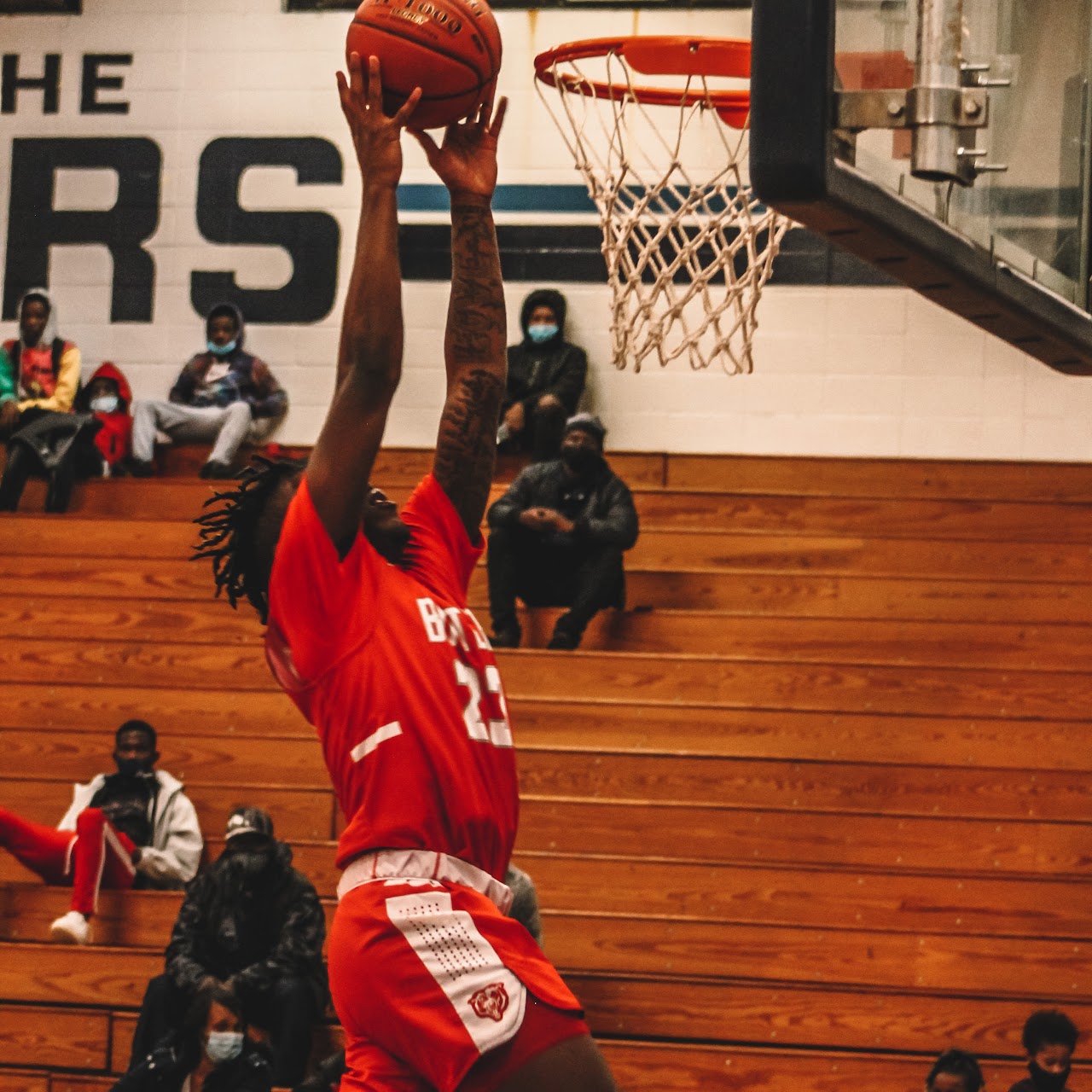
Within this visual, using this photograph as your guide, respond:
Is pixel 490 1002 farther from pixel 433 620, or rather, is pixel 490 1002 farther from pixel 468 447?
pixel 468 447

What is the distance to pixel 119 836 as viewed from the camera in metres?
6.91

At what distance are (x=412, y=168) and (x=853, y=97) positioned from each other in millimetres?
8089

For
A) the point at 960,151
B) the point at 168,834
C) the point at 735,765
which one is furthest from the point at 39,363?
the point at 960,151

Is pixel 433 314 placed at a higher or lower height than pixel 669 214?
lower

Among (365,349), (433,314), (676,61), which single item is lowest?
(365,349)

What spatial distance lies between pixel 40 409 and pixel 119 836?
3.44 metres

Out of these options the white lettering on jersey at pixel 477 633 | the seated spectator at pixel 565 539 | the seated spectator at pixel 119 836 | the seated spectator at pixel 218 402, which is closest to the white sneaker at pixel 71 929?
the seated spectator at pixel 119 836

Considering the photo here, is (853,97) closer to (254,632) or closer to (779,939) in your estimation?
(779,939)

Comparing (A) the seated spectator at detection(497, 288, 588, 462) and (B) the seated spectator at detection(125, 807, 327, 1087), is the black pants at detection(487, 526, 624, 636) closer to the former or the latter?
(A) the seated spectator at detection(497, 288, 588, 462)

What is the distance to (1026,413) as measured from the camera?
9.79 m

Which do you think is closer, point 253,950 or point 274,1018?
point 274,1018

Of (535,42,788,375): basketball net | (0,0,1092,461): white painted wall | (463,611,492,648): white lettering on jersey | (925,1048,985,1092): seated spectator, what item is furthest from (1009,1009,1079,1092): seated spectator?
(0,0,1092,461): white painted wall

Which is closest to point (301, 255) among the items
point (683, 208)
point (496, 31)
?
point (683, 208)

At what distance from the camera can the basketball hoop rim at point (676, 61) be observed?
5832 mm
